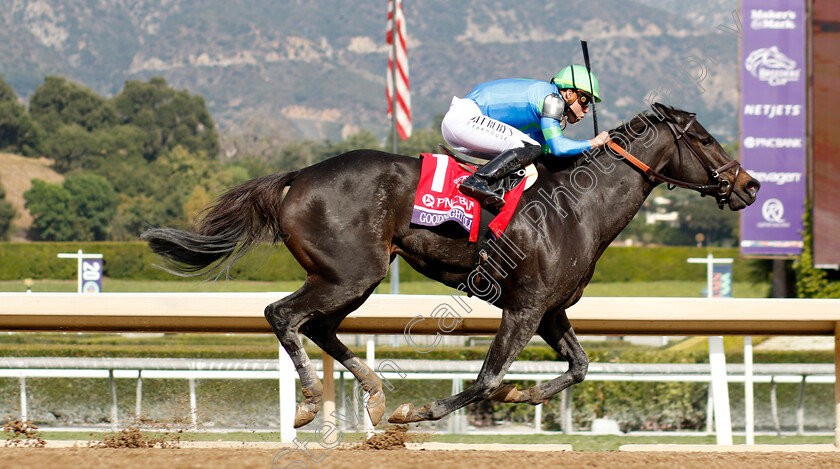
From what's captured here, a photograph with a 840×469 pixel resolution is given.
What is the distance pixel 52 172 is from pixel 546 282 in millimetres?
95526

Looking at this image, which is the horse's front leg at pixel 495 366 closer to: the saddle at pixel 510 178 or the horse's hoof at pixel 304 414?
the horse's hoof at pixel 304 414

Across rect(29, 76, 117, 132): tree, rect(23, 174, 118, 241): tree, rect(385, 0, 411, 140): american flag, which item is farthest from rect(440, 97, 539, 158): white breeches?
rect(29, 76, 117, 132): tree

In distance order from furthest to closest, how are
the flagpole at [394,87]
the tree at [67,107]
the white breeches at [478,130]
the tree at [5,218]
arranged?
the tree at [67,107], the tree at [5,218], the flagpole at [394,87], the white breeches at [478,130]

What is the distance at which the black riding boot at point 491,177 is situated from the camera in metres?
3.84

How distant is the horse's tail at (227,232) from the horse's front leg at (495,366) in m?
1.04

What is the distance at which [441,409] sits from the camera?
12.6 feet

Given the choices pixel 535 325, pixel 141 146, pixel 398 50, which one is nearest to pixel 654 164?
pixel 535 325

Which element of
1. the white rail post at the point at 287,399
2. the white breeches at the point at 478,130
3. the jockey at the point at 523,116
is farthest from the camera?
the white rail post at the point at 287,399

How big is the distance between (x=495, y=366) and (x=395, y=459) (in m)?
0.63

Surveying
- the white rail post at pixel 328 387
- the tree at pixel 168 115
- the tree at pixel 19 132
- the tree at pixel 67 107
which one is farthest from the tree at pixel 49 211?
the white rail post at pixel 328 387

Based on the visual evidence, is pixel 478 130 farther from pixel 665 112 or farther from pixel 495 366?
pixel 495 366

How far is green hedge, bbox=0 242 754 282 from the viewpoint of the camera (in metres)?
30.2

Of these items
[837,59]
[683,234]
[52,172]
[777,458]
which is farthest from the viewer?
[683,234]

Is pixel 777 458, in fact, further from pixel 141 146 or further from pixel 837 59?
pixel 141 146
